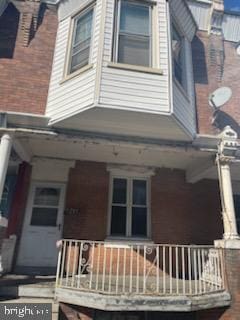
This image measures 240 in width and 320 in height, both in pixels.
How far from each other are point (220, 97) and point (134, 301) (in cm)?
569

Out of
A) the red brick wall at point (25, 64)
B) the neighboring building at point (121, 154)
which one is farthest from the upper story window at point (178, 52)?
the red brick wall at point (25, 64)

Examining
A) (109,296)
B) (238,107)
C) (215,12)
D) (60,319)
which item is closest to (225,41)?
(215,12)

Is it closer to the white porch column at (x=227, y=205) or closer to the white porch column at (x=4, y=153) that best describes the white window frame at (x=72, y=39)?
the white porch column at (x=4, y=153)

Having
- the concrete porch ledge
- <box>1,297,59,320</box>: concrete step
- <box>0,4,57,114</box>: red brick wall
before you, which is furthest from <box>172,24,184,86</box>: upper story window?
<box>1,297,59,320</box>: concrete step

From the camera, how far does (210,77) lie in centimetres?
876

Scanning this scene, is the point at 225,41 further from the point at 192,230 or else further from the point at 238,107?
the point at 192,230

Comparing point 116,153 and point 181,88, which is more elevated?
point 181,88

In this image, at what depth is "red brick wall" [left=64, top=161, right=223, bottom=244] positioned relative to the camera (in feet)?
24.1

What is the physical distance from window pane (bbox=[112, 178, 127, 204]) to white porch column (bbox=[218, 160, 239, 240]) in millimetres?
2770

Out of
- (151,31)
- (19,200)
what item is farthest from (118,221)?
(151,31)

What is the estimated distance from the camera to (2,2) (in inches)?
312

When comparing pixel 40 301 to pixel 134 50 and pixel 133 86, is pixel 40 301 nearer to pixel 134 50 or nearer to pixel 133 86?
pixel 133 86

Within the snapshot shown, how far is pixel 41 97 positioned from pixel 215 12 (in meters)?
6.55

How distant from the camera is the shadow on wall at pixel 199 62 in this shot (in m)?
8.65
